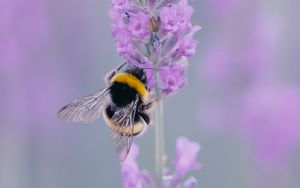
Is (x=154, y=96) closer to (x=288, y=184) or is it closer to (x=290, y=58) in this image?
(x=288, y=184)

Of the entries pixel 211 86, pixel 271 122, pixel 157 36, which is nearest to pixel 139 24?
pixel 157 36

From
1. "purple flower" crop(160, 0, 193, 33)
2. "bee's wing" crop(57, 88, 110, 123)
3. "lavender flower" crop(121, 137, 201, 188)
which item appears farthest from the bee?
"purple flower" crop(160, 0, 193, 33)

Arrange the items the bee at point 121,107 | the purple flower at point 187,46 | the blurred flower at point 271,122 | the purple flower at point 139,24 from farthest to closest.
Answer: the blurred flower at point 271,122 → the bee at point 121,107 → the purple flower at point 187,46 → the purple flower at point 139,24

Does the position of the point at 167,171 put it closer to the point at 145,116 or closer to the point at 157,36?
the point at 145,116

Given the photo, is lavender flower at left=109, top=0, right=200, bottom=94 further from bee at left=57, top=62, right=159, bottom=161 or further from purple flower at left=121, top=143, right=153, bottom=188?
purple flower at left=121, top=143, right=153, bottom=188

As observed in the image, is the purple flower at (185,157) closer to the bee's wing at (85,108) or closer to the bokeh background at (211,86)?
the bee's wing at (85,108)

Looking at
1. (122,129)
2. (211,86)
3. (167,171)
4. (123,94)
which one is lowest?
(167,171)

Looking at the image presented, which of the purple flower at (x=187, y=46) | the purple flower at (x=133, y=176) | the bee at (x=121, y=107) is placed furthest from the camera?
the bee at (x=121, y=107)

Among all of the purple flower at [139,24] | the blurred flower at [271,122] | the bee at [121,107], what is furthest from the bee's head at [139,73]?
the blurred flower at [271,122]
